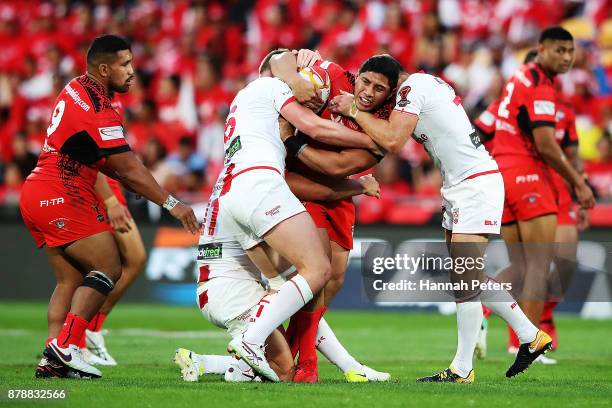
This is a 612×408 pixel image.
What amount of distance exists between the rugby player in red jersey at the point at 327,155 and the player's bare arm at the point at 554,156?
246cm

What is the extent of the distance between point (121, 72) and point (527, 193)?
424cm

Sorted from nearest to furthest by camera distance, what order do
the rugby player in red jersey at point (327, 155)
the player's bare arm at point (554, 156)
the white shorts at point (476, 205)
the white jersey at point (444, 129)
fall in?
the rugby player in red jersey at point (327, 155)
the white jersey at point (444, 129)
the white shorts at point (476, 205)
the player's bare arm at point (554, 156)

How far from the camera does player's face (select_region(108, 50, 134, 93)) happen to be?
8586mm

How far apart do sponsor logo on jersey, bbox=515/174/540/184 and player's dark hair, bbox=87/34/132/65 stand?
166 inches

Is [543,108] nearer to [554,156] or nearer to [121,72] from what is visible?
[554,156]

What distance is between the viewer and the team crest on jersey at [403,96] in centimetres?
804

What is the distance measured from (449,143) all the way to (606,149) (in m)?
8.89

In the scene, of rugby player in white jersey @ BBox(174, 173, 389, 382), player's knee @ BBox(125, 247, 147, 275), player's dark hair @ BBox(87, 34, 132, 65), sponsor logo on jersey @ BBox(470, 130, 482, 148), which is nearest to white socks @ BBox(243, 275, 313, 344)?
rugby player in white jersey @ BBox(174, 173, 389, 382)

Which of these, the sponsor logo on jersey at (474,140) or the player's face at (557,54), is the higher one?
the player's face at (557,54)

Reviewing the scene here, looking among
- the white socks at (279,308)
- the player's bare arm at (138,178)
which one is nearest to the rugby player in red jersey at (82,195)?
the player's bare arm at (138,178)

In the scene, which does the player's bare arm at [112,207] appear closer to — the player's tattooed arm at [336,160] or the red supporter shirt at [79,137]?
the red supporter shirt at [79,137]

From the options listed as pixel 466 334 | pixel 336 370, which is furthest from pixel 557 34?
pixel 336 370

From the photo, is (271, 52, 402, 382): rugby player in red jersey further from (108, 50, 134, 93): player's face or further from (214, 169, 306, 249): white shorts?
(108, 50, 134, 93): player's face

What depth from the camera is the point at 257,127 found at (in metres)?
7.82
